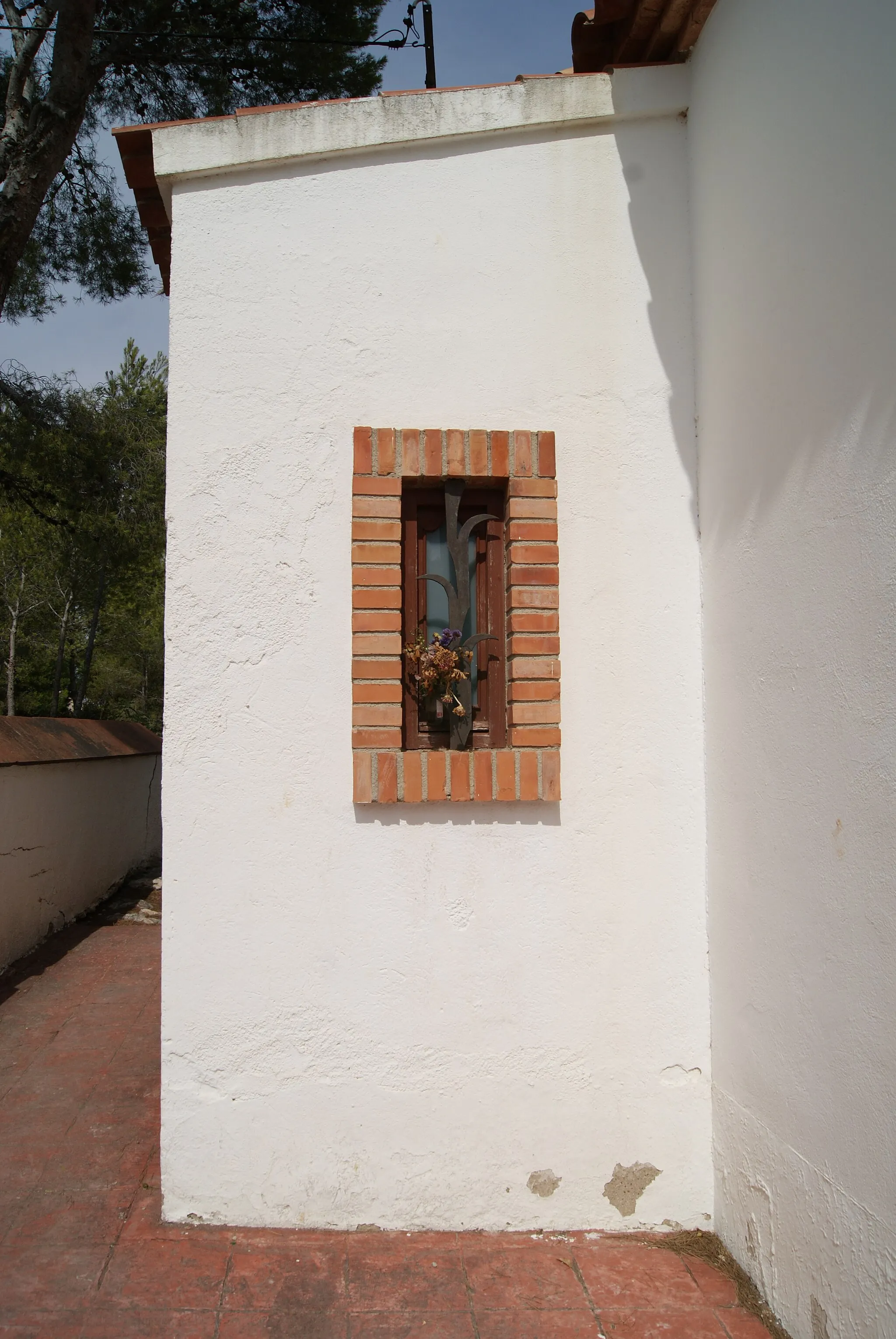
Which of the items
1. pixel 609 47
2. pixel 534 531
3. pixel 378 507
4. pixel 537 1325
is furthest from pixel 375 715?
pixel 609 47

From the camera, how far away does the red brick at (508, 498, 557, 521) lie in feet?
10.5

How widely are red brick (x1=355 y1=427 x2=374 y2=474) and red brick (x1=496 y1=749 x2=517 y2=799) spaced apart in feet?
3.43

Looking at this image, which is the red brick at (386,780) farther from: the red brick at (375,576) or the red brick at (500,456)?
the red brick at (500,456)

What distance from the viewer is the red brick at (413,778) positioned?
3049 millimetres

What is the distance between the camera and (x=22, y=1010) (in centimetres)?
530

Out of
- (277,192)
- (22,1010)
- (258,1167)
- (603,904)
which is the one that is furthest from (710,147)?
(22,1010)

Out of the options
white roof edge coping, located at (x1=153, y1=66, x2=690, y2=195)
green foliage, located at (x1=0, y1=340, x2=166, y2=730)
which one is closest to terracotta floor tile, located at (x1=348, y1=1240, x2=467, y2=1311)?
white roof edge coping, located at (x1=153, y1=66, x2=690, y2=195)

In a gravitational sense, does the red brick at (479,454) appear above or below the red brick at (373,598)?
above

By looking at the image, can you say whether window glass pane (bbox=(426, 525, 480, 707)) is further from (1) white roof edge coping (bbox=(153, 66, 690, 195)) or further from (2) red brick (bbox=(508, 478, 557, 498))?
(1) white roof edge coping (bbox=(153, 66, 690, 195))

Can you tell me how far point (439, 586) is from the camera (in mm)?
3371

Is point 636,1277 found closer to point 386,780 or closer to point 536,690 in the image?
point 386,780

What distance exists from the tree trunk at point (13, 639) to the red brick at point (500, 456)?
64.0ft

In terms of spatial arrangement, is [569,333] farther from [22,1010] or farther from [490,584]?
[22,1010]

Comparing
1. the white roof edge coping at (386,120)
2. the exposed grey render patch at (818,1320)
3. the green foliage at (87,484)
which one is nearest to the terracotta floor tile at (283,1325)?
the exposed grey render patch at (818,1320)
